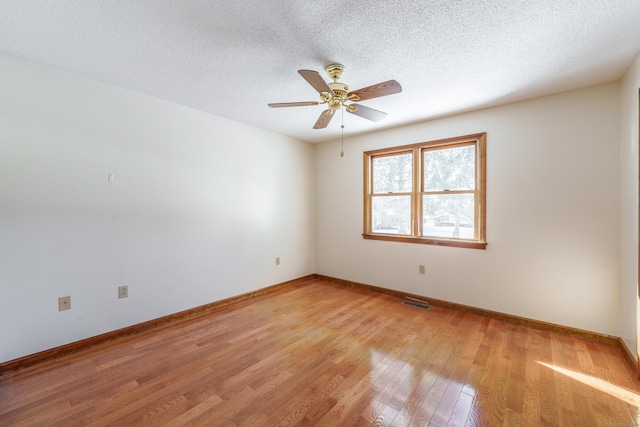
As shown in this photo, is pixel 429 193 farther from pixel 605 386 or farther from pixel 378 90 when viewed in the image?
pixel 605 386

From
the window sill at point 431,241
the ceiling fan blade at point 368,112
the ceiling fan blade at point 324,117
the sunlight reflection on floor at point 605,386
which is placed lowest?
the sunlight reflection on floor at point 605,386

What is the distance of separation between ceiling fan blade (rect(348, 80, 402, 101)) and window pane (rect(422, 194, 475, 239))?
6.51ft

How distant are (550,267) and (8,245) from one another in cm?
494

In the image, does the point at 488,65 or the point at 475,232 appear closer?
the point at 488,65

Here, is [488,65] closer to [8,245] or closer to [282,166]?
[282,166]

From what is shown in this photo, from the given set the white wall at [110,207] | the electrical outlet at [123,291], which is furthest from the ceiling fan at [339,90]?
the electrical outlet at [123,291]

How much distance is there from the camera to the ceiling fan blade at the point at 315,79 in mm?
1805

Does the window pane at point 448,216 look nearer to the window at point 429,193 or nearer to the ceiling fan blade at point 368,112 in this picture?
the window at point 429,193

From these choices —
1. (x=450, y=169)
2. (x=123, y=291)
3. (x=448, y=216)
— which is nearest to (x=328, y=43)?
(x=450, y=169)

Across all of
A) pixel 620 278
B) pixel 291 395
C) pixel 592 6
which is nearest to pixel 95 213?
pixel 291 395

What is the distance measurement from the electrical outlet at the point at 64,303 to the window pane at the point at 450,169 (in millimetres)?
4079

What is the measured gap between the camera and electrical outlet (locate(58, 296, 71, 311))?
2324mm

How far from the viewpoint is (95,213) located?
2506 millimetres

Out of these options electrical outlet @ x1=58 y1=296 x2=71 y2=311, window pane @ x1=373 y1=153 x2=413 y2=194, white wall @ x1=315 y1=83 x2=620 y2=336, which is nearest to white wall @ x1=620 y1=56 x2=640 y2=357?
white wall @ x1=315 y1=83 x2=620 y2=336
